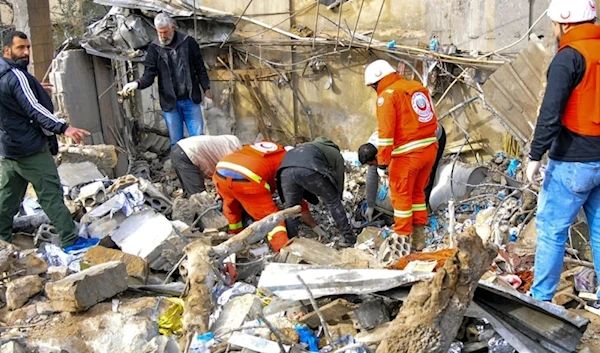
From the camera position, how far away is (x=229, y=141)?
6.42m

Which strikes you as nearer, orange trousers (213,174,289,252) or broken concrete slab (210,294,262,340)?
broken concrete slab (210,294,262,340)

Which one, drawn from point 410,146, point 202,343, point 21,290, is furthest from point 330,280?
point 410,146

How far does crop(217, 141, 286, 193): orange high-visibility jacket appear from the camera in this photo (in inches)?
210

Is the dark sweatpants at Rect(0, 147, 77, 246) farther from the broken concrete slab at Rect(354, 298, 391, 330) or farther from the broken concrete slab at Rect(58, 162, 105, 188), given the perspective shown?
the broken concrete slab at Rect(354, 298, 391, 330)

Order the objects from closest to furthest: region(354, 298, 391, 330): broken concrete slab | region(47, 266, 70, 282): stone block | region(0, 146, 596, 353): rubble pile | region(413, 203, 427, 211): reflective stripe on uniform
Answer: region(0, 146, 596, 353): rubble pile < region(354, 298, 391, 330): broken concrete slab < region(47, 266, 70, 282): stone block < region(413, 203, 427, 211): reflective stripe on uniform

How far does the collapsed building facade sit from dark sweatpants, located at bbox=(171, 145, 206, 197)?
0.26m

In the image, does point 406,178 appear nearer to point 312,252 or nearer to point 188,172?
point 312,252

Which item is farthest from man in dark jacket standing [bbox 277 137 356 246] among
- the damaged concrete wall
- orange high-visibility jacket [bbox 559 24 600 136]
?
the damaged concrete wall

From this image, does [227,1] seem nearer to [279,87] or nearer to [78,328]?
[279,87]

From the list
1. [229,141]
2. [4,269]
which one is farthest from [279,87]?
[4,269]

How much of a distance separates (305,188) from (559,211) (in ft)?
7.33

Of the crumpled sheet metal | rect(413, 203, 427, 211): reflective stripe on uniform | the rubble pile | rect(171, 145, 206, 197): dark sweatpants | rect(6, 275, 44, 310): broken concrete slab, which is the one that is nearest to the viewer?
the rubble pile

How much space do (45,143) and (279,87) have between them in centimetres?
483

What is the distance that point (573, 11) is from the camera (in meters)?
3.51
